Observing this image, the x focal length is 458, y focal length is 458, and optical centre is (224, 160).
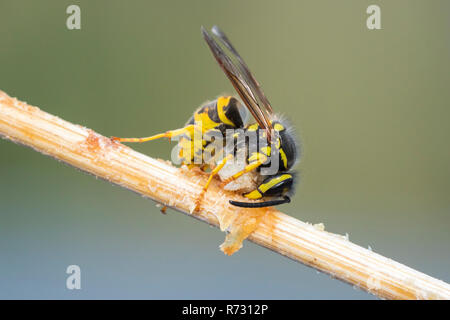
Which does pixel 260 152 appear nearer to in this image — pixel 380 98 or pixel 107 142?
pixel 107 142

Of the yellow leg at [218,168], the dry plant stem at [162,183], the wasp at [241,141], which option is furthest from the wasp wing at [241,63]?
the dry plant stem at [162,183]

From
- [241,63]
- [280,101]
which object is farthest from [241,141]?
[280,101]

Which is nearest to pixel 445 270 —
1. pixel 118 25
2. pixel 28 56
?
pixel 118 25

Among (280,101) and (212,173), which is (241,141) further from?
(280,101)

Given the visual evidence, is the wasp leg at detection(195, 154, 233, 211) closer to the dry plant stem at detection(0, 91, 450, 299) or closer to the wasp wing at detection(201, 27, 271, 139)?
the dry plant stem at detection(0, 91, 450, 299)

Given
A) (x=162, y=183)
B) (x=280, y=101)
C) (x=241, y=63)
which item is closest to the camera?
(x=162, y=183)

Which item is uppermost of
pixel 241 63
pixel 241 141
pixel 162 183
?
pixel 241 63

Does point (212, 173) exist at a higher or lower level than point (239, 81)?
lower
